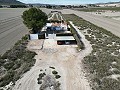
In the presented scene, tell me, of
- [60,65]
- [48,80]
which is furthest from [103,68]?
[48,80]

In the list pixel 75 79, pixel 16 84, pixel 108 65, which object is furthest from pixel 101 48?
pixel 16 84

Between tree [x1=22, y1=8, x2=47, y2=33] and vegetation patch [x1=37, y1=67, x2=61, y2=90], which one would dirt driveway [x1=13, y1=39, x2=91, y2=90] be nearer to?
vegetation patch [x1=37, y1=67, x2=61, y2=90]

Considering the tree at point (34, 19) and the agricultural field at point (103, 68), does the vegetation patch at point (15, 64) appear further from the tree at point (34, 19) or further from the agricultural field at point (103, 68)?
the tree at point (34, 19)

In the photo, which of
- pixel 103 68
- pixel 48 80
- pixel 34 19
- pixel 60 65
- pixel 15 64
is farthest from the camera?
pixel 34 19

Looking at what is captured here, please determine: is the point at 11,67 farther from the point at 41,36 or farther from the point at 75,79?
the point at 41,36

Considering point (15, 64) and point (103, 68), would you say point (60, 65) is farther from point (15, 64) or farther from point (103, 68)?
point (15, 64)

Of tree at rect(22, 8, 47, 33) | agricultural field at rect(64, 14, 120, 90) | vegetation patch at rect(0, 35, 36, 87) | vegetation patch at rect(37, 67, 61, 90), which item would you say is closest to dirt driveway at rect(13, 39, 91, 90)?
vegetation patch at rect(37, 67, 61, 90)
